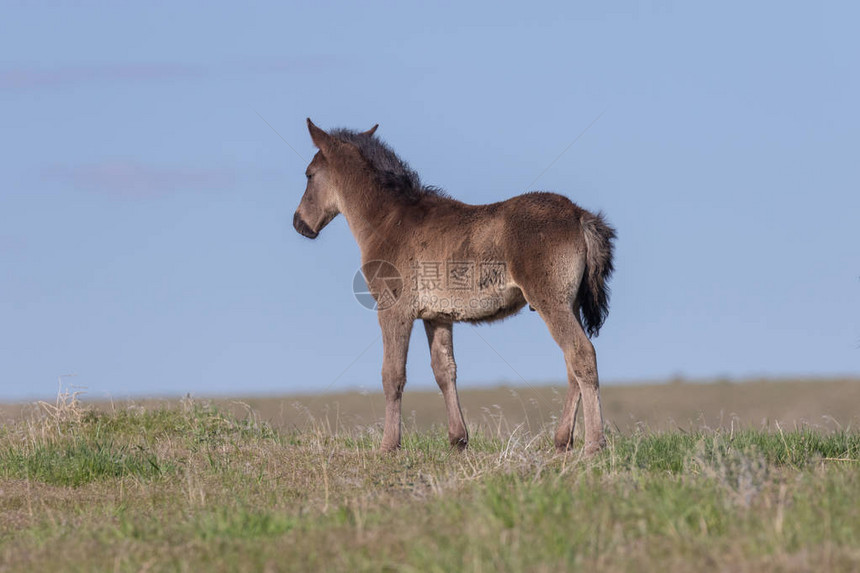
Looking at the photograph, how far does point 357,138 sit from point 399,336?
2703 millimetres

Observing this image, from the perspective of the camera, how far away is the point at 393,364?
427 inches

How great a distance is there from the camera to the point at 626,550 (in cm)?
489

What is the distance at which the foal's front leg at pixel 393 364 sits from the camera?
10727 millimetres

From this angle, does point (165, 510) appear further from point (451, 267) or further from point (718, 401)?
point (718, 401)

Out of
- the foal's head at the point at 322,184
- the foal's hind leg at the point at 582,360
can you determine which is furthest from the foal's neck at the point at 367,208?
the foal's hind leg at the point at 582,360

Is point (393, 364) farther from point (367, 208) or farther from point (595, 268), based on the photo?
point (595, 268)

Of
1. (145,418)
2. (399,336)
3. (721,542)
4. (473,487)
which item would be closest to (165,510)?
(473,487)

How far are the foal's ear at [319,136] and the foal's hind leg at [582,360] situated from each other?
375 centimetres

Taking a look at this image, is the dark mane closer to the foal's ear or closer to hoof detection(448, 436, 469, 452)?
the foal's ear

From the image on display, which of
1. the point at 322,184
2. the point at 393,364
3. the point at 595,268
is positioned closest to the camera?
the point at 595,268

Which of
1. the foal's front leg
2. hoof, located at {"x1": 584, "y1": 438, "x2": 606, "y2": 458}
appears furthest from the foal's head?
hoof, located at {"x1": 584, "y1": 438, "x2": 606, "y2": 458}

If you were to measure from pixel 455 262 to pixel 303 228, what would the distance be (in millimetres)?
2870

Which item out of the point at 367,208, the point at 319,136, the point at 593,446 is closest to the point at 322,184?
the point at 319,136

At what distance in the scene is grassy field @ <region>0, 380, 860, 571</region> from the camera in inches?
193
